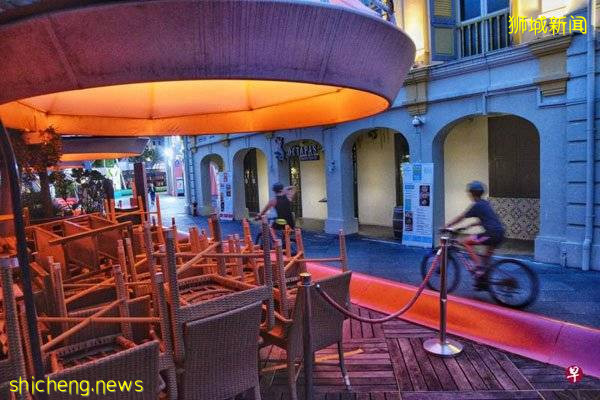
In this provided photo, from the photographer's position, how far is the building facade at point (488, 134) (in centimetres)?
816

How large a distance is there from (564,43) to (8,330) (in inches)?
363

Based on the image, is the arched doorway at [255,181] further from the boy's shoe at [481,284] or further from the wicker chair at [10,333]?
the wicker chair at [10,333]

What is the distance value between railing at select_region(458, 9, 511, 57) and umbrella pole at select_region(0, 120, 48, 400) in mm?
9869

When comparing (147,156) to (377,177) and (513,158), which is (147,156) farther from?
(513,158)

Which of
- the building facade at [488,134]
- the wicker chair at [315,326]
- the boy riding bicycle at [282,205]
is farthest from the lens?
the boy riding bicycle at [282,205]

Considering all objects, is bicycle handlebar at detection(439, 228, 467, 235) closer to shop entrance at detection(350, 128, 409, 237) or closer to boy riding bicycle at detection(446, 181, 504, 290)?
boy riding bicycle at detection(446, 181, 504, 290)

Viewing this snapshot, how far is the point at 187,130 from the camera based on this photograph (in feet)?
14.1

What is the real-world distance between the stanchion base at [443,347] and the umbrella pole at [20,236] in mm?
3795

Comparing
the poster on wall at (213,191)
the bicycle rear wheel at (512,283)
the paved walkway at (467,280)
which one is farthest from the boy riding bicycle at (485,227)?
the poster on wall at (213,191)

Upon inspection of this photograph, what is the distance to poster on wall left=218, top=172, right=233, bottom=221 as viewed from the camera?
1773 cm

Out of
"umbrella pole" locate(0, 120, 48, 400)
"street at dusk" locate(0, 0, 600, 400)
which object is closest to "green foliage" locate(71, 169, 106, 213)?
"street at dusk" locate(0, 0, 600, 400)

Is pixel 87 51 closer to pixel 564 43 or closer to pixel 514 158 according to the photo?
pixel 564 43

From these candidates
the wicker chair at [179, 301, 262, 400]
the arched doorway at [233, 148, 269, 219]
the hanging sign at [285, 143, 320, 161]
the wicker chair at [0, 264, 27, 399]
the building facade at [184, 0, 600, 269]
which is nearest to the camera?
the wicker chair at [0, 264, 27, 399]

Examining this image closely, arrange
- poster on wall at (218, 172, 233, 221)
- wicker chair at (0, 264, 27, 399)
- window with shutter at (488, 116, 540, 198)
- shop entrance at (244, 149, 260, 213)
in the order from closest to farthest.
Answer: wicker chair at (0, 264, 27, 399) → window with shutter at (488, 116, 540, 198) → poster on wall at (218, 172, 233, 221) → shop entrance at (244, 149, 260, 213)
